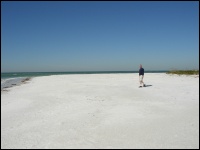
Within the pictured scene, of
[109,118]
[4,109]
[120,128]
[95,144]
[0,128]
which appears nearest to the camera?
[95,144]

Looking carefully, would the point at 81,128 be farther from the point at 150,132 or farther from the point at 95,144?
the point at 150,132

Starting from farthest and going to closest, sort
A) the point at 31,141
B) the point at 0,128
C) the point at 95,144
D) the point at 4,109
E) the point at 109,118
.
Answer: the point at 4,109 → the point at 109,118 → the point at 0,128 → the point at 31,141 → the point at 95,144

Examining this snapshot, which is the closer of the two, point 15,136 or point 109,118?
point 15,136

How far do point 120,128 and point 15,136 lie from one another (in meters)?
3.37

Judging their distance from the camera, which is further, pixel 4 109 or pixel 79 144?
pixel 4 109

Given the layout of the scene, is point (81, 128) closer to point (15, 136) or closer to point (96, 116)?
point (96, 116)

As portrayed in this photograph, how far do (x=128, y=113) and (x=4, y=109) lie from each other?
20.9ft

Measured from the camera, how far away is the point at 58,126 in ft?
24.4

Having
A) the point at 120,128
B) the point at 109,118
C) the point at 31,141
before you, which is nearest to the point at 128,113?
the point at 109,118

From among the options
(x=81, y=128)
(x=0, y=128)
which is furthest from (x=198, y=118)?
(x=0, y=128)

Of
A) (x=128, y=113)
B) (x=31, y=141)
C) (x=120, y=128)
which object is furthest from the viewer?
(x=128, y=113)

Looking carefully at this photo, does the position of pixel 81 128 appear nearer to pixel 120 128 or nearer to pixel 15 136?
pixel 120 128

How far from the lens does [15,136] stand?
21.7 ft

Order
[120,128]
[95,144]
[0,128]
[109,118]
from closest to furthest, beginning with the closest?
[95,144], [120,128], [0,128], [109,118]
